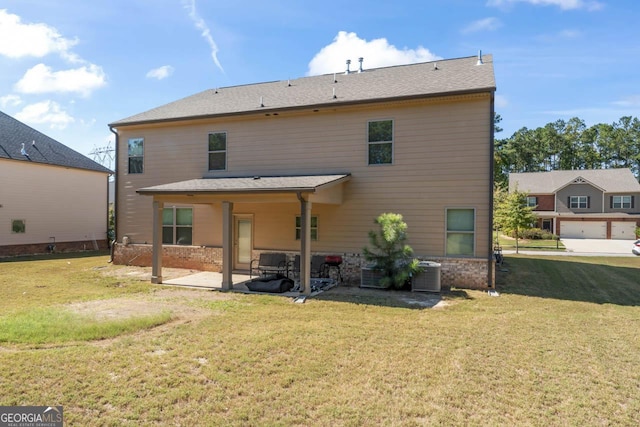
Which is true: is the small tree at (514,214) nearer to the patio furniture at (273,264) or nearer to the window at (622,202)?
the patio furniture at (273,264)

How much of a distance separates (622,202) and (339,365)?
41.2m

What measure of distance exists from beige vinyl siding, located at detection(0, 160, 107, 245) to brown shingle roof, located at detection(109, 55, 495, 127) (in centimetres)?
875

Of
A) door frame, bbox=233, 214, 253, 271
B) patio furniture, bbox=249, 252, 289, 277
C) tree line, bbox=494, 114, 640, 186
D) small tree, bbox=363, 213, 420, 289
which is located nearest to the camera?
small tree, bbox=363, 213, 420, 289

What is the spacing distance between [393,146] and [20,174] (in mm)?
19312

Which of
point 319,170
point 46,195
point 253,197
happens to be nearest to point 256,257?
point 253,197

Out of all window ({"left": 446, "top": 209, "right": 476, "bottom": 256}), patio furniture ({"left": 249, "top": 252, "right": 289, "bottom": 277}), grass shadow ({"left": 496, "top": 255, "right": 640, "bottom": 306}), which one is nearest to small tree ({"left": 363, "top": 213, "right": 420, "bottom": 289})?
window ({"left": 446, "top": 209, "right": 476, "bottom": 256})

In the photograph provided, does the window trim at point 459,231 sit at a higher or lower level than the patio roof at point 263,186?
lower

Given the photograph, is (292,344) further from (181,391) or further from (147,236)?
(147,236)

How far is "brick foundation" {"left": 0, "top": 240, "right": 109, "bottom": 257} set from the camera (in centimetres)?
1777

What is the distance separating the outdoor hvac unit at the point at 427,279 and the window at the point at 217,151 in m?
7.75

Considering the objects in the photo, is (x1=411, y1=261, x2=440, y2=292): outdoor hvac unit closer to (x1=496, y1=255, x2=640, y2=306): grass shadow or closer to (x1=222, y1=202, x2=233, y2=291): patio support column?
(x1=496, y1=255, x2=640, y2=306): grass shadow

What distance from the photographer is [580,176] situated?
118 ft

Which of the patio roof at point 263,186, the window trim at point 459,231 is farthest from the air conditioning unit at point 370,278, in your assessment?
the patio roof at point 263,186

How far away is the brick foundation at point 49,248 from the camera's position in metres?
17.8
